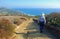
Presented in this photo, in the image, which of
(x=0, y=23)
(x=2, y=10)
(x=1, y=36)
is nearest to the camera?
(x=1, y=36)

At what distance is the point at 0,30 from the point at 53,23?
898cm

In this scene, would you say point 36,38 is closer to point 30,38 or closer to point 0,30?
point 30,38

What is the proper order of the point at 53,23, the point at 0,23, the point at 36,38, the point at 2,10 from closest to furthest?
the point at 0,23 → the point at 36,38 → the point at 53,23 → the point at 2,10

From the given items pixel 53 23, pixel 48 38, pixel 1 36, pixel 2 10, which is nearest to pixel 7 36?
pixel 1 36

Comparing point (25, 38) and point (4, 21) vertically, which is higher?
point (4, 21)

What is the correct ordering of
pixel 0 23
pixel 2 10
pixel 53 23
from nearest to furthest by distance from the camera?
pixel 0 23, pixel 53 23, pixel 2 10

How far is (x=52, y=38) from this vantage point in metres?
18.2

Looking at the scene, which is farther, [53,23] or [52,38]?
[53,23]

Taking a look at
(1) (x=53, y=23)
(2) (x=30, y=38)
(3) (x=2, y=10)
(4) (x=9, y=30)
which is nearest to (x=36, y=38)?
(2) (x=30, y=38)

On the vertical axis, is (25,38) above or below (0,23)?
below

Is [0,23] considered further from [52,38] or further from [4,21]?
[52,38]

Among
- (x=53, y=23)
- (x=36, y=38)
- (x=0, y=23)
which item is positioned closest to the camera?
(x=0, y=23)

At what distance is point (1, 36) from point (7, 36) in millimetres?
797

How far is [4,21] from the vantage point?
17.6m
